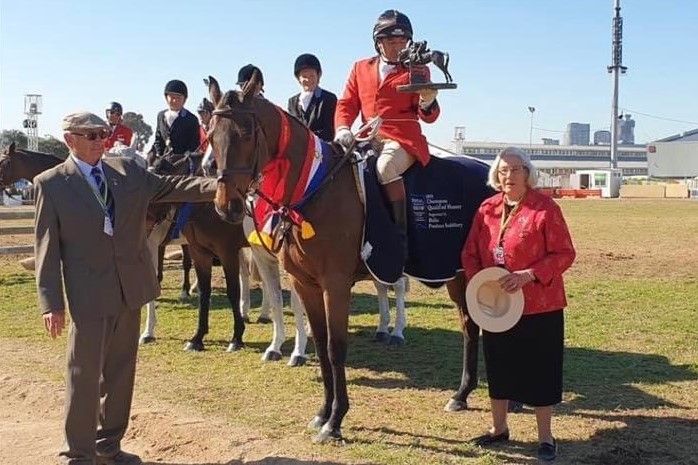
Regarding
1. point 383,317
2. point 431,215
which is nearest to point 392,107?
point 431,215

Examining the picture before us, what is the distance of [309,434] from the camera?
565 cm

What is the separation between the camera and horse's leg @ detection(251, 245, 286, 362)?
816 centimetres

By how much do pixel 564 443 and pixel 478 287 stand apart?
4.51 ft

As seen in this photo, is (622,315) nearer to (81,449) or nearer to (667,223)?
(81,449)

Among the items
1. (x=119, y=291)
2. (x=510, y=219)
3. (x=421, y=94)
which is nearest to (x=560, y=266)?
(x=510, y=219)

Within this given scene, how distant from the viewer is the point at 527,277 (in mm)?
4918

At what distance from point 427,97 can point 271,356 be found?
3587 mm

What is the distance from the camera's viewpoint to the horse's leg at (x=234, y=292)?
339 inches

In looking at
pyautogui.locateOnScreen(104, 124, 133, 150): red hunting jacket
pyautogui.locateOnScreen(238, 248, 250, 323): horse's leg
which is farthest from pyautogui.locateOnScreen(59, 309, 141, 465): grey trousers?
pyautogui.locateOnScreen(104, 124, 133, 150): red hunting jacket

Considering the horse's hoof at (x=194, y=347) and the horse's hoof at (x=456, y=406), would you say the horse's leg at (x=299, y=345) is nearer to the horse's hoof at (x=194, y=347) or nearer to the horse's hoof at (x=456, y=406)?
the horse's hoof at (x=194, y=347)

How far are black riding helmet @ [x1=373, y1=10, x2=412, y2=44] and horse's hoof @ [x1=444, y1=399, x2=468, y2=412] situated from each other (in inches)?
121

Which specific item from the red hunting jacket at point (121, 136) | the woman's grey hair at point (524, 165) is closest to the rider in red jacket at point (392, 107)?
the woman's grey hair at point (524, 165)

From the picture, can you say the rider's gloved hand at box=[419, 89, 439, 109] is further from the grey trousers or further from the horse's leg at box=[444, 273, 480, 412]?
the grey trousers

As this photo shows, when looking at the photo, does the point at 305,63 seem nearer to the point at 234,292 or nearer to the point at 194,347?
the point at 234,292
